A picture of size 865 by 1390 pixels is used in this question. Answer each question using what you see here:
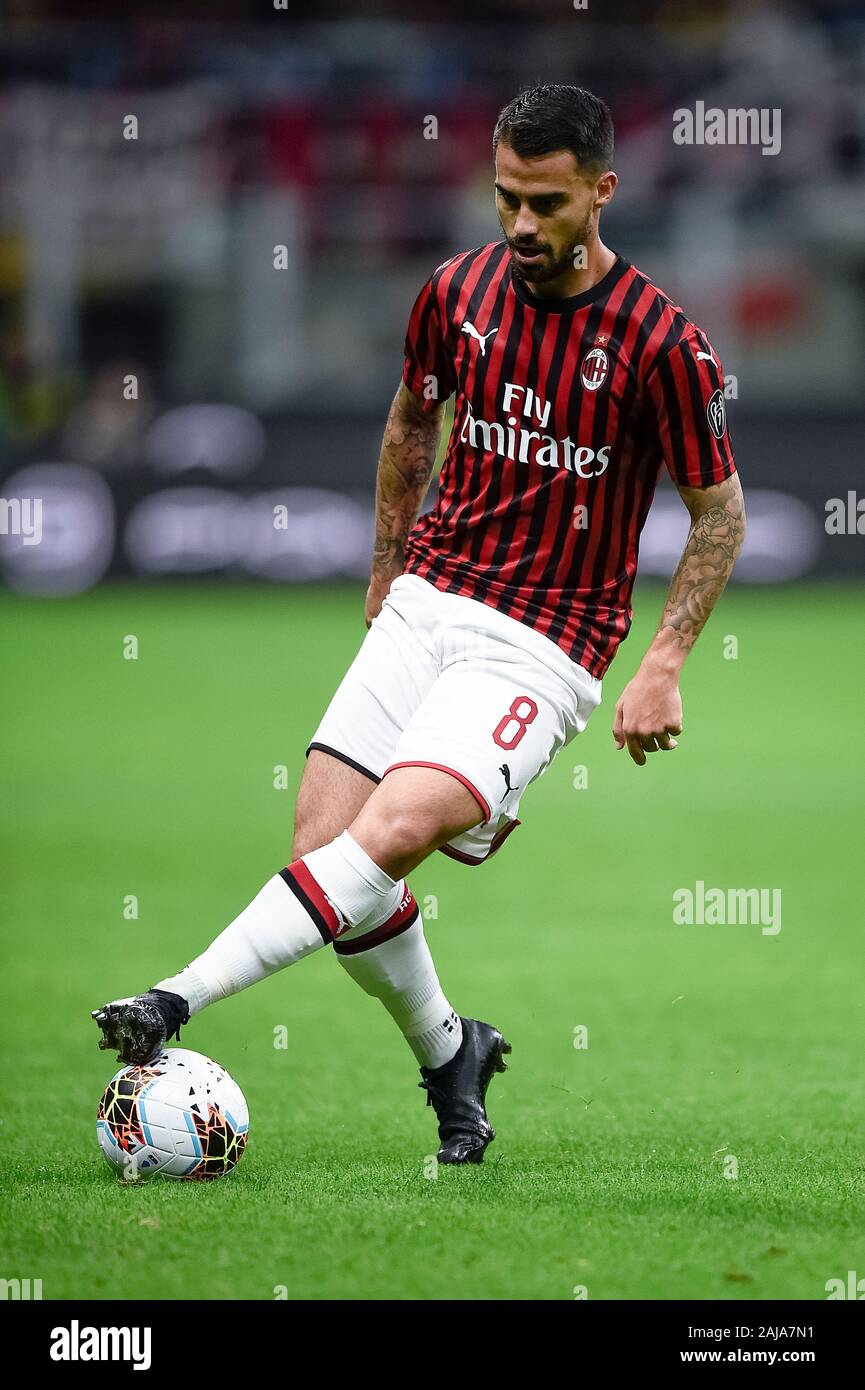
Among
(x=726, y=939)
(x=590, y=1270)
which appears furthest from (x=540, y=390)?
(x=726, y=939)

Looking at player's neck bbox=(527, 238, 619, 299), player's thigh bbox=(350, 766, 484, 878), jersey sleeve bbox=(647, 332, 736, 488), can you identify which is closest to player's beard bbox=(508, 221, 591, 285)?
player's neck bbox=(527, 238, 619, 299)

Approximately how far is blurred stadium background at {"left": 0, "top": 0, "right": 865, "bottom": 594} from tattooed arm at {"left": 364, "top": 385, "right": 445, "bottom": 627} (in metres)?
16.3

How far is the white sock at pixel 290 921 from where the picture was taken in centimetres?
421

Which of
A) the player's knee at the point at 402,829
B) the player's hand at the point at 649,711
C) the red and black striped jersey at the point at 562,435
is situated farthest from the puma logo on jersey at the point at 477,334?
the player's knee at the point at 402,829

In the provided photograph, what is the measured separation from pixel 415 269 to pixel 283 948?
70.8 feet

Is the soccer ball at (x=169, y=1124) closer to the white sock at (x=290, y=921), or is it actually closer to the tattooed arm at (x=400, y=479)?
the white sock at (x=290, y=921)

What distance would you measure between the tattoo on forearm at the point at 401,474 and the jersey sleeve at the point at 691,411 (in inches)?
31.4

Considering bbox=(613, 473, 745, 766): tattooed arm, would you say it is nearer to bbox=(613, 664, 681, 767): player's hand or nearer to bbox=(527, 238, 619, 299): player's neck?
bbox=(613, 664, 681, 767): player's hand

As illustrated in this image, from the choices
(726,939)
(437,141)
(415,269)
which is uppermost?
(437,141)

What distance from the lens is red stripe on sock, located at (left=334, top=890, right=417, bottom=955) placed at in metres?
4.74

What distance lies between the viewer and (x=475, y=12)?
1053 inches

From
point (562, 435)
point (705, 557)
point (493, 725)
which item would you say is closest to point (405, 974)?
point (493, 725)

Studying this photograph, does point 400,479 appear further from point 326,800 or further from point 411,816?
point 411,816
